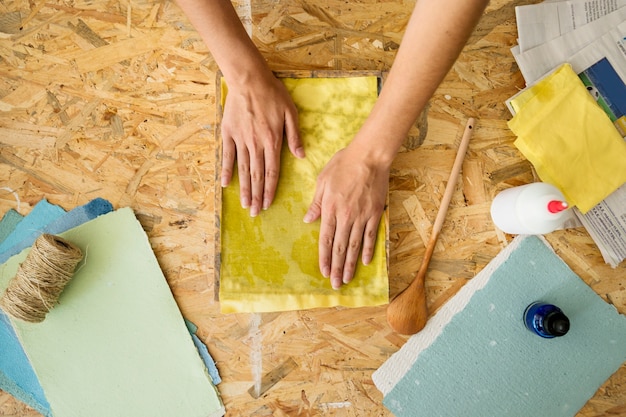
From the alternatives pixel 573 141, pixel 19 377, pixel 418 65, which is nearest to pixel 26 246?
pixel 19 377

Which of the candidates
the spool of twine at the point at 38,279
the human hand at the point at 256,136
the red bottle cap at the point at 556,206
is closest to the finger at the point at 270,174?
the human hand at the point at 256,136

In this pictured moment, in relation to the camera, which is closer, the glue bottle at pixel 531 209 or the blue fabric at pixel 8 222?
the glue bottle at pixel 531 209

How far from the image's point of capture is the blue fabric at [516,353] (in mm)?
802

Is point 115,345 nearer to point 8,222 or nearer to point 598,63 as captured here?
point 8,222

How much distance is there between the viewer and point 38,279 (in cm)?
73

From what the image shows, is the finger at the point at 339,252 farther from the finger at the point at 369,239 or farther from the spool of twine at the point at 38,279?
the spool of twine at the point at 38,279

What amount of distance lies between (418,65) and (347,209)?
0.89 feet

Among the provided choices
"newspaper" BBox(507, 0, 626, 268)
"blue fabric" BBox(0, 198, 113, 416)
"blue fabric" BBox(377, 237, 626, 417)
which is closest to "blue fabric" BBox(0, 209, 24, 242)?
"blue fabric" BBox(0, 198, 113, 416)

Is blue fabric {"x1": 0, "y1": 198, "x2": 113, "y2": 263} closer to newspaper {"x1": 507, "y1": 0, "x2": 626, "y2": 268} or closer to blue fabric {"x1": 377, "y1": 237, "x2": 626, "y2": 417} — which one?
blue fabric {"x1": 377, "y1": 237, "x2": 626, "y2": 417}

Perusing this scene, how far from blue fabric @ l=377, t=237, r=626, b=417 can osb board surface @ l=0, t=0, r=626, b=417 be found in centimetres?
4

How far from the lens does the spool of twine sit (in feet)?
2.40

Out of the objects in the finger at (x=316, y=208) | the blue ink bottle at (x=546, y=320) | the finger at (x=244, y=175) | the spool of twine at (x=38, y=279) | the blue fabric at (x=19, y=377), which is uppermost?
the finger at (x=244, y=175)

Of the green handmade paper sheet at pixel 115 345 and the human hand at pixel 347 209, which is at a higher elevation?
the human hand at pixel 347 209

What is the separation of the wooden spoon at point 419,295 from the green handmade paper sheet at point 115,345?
0.35 meters
